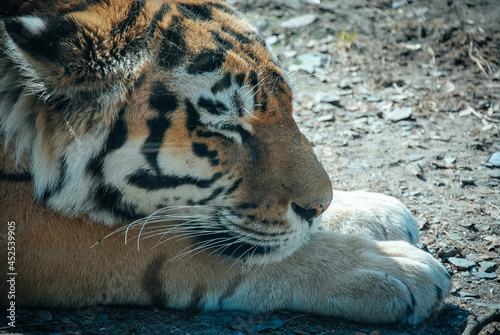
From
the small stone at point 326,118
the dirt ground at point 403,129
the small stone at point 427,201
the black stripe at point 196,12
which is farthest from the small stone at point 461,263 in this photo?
the small stone at point 326,118

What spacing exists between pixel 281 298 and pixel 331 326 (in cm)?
23

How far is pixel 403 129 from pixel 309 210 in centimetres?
217

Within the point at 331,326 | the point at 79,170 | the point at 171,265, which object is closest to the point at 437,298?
the point at 331,326

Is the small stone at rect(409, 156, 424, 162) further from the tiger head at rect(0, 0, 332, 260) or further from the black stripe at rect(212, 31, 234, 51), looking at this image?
the black stripe at rect(212, 31, 234, 51)

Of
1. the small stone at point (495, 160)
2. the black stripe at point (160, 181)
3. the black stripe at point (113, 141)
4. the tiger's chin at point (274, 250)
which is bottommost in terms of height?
the small stone at point (495, 160)

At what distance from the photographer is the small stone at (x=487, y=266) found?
8.31 ft

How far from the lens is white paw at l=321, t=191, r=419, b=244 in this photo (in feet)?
8.16

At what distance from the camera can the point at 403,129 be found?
4.00 meters

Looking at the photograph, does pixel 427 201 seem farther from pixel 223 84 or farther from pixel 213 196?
pixel 223 84

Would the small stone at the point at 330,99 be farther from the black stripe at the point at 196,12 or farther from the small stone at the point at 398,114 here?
the black stripe at the point at 196,12

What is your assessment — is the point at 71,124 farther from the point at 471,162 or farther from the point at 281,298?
the point at 471,162

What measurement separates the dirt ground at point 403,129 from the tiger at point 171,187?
10 cm

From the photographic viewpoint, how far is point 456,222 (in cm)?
291

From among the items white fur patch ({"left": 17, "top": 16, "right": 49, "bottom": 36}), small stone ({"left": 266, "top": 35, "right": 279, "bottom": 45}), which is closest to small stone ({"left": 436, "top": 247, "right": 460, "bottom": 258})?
white fur patch ({"left": 17, "top": 16, "right": 49, "bottom": 36})
